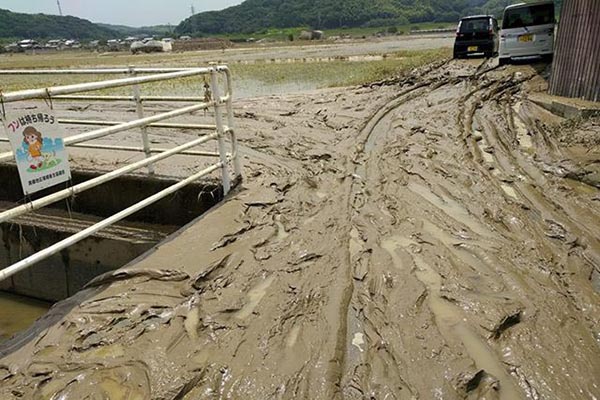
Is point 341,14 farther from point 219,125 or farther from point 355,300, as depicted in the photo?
point 355,300

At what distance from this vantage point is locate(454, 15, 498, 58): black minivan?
688 inches

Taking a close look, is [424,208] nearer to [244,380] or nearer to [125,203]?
[244,380]

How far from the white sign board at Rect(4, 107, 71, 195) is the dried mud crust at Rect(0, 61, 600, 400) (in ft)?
2.86

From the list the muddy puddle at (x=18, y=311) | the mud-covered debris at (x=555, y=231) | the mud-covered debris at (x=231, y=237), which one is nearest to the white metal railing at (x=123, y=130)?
the mud-covered debris at (x=231, y=237)

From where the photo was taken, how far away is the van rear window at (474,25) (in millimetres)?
17609

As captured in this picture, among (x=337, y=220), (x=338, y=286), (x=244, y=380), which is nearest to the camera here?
(x=244, y=380)

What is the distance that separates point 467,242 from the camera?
12.7ft

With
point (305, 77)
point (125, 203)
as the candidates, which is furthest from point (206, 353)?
point (305, 77)

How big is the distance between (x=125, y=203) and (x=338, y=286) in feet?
11.8

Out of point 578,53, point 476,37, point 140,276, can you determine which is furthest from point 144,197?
point 476,37

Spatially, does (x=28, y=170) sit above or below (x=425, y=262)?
above

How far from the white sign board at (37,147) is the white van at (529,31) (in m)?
14.4

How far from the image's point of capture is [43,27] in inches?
6142

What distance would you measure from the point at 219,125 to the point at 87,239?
78.4 inches
